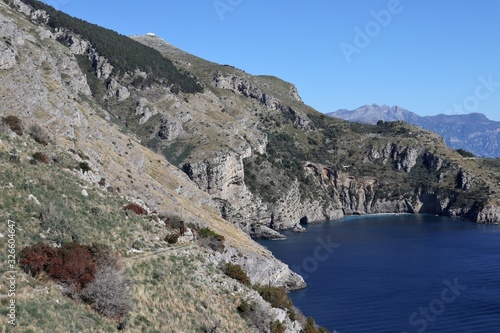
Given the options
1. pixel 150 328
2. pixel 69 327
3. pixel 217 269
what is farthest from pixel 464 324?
pixel 69 327

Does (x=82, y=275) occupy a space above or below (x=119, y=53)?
below

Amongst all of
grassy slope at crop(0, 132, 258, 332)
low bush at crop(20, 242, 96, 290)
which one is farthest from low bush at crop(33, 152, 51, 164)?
low bush at crop(20, 242, 96, 290)

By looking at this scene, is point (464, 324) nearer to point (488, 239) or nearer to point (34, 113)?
point (34, 113)

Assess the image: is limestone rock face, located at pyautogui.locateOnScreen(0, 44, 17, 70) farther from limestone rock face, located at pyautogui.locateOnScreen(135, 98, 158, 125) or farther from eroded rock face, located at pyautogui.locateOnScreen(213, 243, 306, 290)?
limestone rock face, located at pyautogui.locateOnScreen(135, 98, 158, 125)

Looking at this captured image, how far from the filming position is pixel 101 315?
25.0 m

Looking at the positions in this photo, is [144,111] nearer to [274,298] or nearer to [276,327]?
[274,298]

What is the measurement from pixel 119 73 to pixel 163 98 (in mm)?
17128

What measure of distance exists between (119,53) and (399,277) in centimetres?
12822

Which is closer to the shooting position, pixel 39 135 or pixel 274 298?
pixel 274 298

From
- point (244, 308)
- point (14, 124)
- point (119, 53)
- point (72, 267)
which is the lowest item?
point (244, 308)

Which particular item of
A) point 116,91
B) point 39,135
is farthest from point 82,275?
point 116,91

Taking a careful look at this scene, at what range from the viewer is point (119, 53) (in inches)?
6988

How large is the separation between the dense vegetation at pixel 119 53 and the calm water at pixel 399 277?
7460 centimetres

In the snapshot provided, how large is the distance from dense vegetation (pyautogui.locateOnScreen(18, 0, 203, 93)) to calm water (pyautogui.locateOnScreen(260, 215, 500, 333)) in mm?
74599
